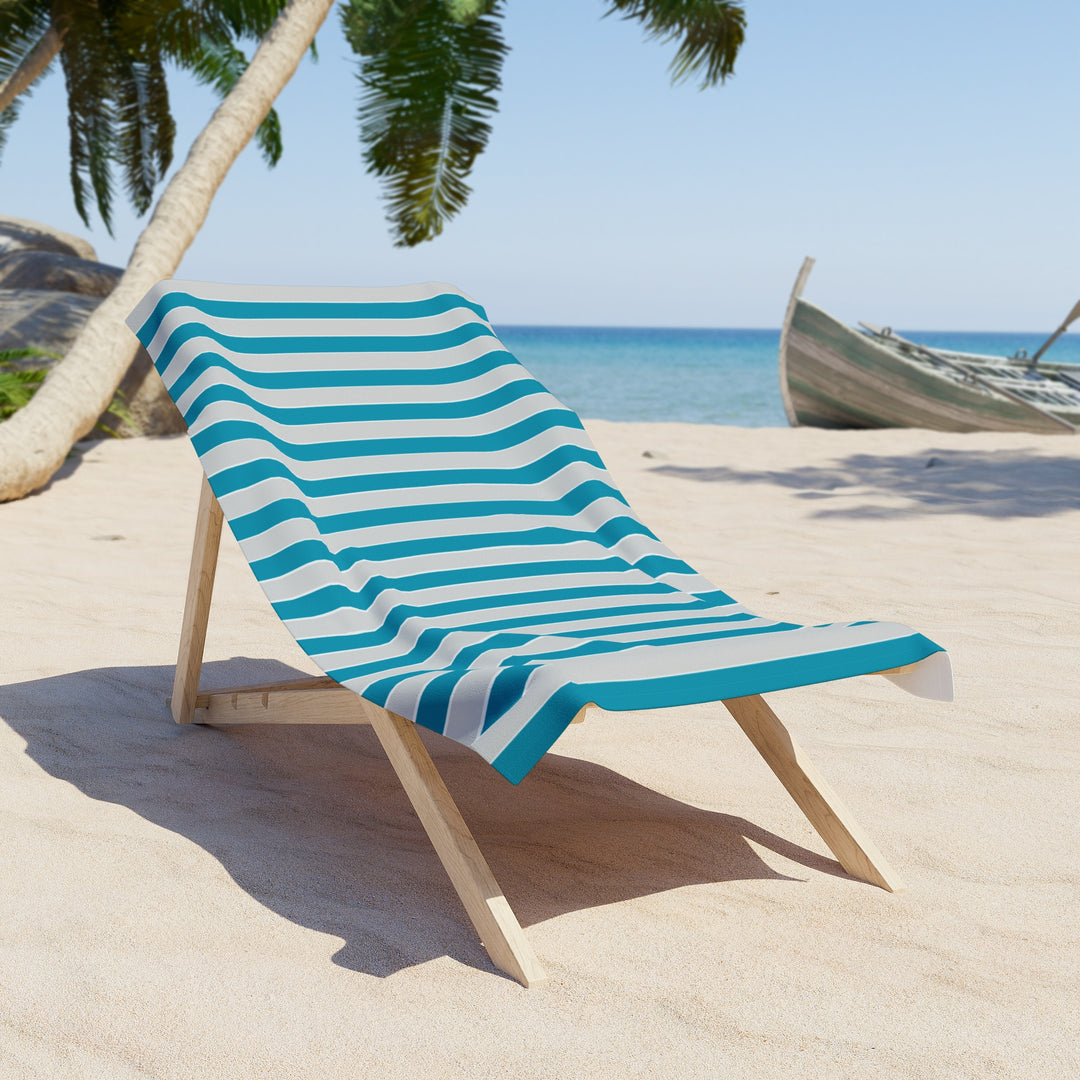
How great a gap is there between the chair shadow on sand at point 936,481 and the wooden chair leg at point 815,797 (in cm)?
388

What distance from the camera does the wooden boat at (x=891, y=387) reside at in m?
10.4

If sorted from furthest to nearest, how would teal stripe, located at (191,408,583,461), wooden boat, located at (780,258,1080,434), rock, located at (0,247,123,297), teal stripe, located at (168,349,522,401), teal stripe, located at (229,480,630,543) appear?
wooden boat, located at (780,258,1080,434) → rock, located at (0,247,123,297) → teal stripe, located at (168,349,522,401) → teal stripe, located at (191,408,583,461) → teal stripe, located at (229,480,630,543)

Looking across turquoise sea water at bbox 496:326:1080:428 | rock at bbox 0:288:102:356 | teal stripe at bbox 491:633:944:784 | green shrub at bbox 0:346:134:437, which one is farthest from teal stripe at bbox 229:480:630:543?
turquoise sea water at bbox 496:326:1080:428

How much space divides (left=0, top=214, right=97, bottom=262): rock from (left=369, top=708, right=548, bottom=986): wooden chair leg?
12282 mm

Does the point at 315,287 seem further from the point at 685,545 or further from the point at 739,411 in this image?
the point at 739,411

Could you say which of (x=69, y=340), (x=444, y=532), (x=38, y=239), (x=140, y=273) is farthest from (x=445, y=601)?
(x=38, y=239)

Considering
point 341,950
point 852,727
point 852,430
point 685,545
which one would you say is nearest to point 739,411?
point 852,430

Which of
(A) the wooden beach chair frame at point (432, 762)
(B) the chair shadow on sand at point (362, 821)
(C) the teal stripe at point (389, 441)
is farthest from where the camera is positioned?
(C) the teal stripe at point (389, 441)

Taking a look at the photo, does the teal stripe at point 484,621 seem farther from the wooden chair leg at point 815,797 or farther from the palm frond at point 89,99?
the palm frond at point 89,99

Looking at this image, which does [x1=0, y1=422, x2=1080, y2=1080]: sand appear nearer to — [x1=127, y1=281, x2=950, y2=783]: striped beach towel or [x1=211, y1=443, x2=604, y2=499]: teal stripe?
[x1=127, y1=281, x2=950, y2=783]: striped beach towel

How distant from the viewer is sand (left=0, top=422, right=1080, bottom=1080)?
1.60m

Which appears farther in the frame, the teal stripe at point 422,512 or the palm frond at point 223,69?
the palm frond at point 223,69

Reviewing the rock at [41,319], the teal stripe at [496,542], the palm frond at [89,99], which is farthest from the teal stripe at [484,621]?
the palm frond at [89,99]

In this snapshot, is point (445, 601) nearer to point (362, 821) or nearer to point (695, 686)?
point (362, 821)
